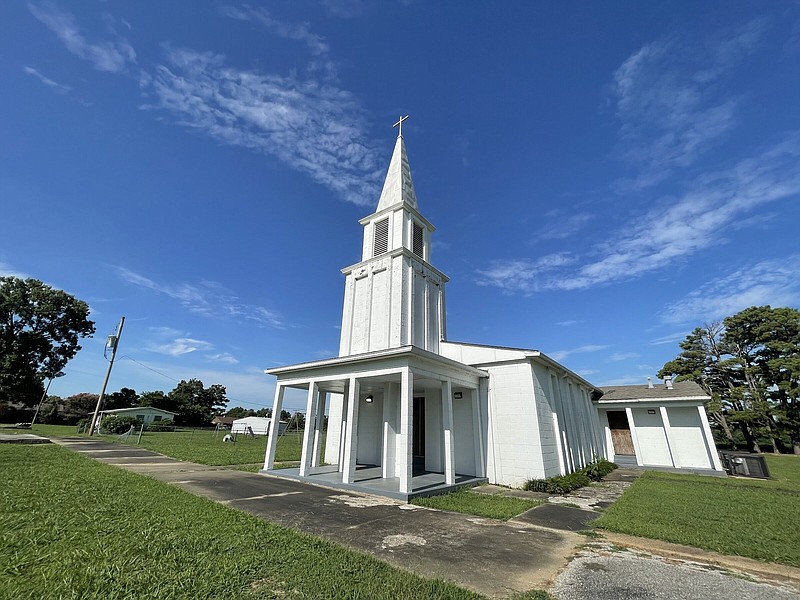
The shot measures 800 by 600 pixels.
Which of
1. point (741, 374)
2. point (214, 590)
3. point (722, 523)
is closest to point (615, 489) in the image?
point (722, 523)

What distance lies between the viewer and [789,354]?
2295 cm

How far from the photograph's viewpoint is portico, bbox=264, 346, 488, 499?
345 inches

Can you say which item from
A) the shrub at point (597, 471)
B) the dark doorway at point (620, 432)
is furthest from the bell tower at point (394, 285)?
the dark doorway at point (620, 432)

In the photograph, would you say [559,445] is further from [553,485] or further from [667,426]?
[667,426]

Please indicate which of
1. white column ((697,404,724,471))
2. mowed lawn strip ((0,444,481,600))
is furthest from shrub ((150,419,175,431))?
white column ((697,404,724,471))

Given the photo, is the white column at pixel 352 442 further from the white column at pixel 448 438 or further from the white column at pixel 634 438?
the white column at pixel 634 438

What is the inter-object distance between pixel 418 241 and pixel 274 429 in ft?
32.0

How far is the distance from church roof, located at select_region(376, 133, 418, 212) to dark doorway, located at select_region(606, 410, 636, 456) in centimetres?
1700

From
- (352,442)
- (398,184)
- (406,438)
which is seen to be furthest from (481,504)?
(398,184)

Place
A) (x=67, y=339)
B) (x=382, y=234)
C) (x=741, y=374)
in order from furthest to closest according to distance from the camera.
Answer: (x=67, y=339)
(x=741, y=374)
(x=382, y=234)

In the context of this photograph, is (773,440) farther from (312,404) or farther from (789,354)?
(312,404)

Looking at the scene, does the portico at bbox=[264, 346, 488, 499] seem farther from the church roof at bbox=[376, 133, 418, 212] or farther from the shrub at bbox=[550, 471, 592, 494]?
the church roof at bbox=[376, 133, 418, 212]

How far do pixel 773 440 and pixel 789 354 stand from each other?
6167 millimetres

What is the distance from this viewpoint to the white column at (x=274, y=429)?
10.9 meters
